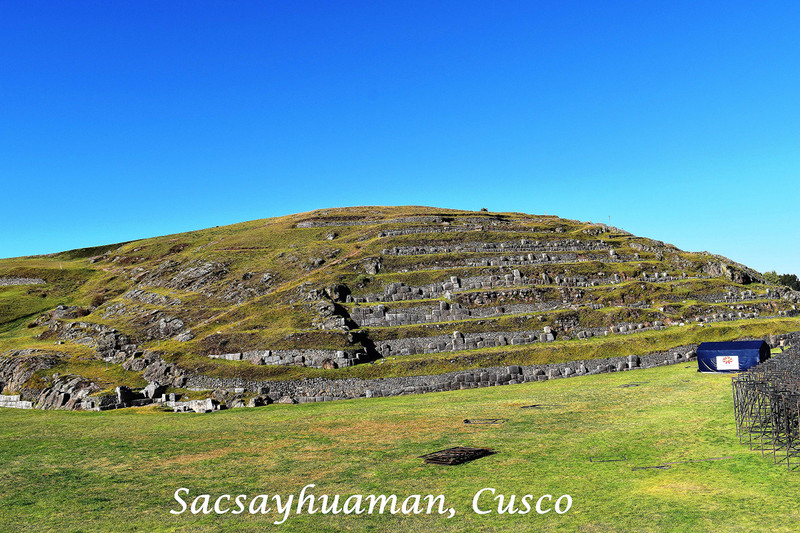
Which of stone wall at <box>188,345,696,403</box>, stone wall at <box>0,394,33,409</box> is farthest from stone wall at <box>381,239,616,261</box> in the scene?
stone wall at <box>0,394,33,409</box>

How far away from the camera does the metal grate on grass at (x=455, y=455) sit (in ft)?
89.4

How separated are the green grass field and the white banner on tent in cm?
624

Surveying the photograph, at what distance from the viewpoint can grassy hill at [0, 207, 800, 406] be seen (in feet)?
225

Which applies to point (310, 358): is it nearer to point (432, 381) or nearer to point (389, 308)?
point (432, 381)

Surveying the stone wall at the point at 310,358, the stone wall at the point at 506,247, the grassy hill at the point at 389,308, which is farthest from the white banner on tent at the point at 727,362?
the stone wall at the point at 506,247

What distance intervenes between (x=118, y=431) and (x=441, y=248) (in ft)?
217

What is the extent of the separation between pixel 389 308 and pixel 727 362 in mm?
41092

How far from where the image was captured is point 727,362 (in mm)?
54500

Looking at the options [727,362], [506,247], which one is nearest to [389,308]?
[506,247]

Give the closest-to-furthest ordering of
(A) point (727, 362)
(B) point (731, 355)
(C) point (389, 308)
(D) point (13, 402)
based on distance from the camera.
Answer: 1. (B) point (731, 355)
2. (A) point (727, 362)
3. (D) point (13, 402)
4. (C) point (389, 308)

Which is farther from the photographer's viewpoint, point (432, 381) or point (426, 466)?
point (432, 381)

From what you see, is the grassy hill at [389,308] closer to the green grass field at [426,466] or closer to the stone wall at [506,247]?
the stone wall at [506,247]

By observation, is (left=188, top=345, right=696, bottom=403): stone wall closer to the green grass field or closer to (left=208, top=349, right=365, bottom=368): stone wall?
(left=208, top=349, right=365, bottom=368): stone wall

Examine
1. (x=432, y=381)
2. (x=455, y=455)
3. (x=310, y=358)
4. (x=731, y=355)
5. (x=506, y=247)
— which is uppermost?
(x=506, y=247)
